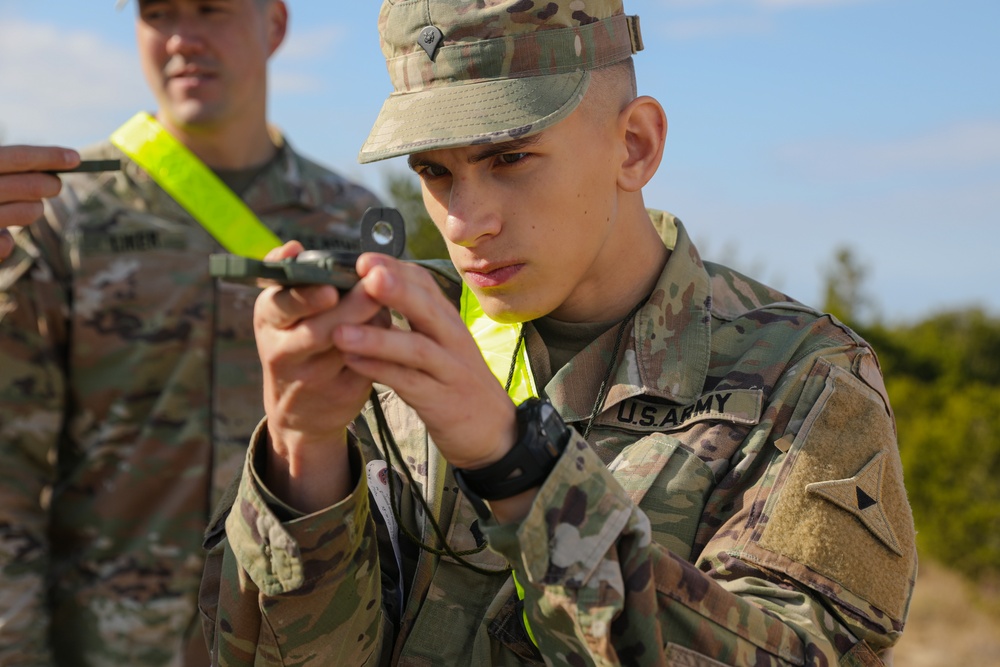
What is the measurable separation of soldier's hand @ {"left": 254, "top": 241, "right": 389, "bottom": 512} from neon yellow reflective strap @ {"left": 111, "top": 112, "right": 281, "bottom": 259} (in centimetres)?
302

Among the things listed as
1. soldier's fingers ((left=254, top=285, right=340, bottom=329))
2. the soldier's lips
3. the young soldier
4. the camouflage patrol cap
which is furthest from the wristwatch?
the camouflage patrol cap

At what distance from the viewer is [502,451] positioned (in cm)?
218

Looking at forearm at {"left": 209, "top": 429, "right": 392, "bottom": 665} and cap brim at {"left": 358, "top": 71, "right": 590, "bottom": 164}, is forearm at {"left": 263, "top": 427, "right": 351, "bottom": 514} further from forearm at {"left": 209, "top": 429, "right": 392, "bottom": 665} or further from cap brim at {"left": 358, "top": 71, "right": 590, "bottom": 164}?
cap brim at {"left": 358, "top": 71, "right": 590, "bottom": 164}

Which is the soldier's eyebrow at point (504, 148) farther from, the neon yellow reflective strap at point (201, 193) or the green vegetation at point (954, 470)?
the green vegetation at point (954, 470)

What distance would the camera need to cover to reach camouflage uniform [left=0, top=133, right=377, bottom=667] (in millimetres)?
4961

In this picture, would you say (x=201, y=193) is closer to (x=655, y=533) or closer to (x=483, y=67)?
(x=483, y=67)

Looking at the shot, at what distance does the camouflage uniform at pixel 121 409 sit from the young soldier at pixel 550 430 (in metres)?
2.23

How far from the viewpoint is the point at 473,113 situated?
2732mm

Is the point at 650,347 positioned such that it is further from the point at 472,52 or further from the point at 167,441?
the point at 167,441

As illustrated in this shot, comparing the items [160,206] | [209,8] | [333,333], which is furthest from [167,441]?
[333,333]

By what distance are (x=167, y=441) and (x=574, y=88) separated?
300cm

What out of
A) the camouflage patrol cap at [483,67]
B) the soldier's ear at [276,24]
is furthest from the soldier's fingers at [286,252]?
the soldier's ear at [276,24]

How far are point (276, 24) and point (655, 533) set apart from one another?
3958 millimetres

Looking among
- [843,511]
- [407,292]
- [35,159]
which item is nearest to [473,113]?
[407,292]
